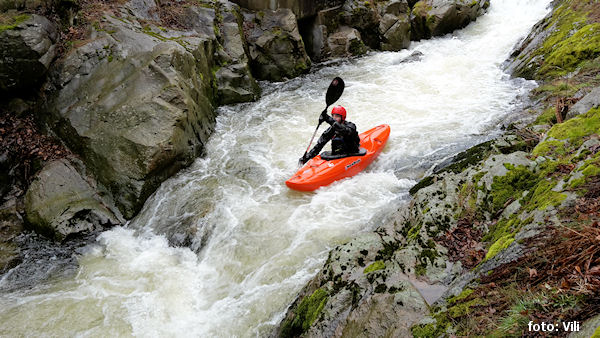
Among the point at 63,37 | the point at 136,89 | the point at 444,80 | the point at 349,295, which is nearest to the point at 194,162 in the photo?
the point at 136,89

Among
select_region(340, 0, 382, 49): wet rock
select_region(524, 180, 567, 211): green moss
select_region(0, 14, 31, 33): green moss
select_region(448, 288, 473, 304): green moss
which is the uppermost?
select_region(0, 14, 31, 33): green moss

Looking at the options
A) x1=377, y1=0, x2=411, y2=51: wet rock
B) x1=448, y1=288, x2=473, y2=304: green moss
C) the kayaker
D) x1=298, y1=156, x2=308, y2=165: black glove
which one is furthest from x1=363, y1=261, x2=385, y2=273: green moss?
x1=377, y1=0, x2=411, y2=51: wet rock

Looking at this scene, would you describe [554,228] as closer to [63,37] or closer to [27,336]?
[27,336]

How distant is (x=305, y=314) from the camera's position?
139 inches

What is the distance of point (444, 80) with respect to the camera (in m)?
11.0

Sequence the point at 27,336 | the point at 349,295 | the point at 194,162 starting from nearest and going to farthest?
the point at 349,295, the point at 27,336, the point at 194,162

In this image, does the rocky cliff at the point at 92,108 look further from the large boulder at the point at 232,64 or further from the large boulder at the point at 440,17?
the large boulder at the point at 440,17

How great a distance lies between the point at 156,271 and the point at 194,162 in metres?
2.92

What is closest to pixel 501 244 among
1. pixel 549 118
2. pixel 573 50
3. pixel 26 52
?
pixel 549 118

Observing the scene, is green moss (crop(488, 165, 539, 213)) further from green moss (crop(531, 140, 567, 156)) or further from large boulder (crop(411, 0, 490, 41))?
large boulder (crop(411, 0, 490, 41))

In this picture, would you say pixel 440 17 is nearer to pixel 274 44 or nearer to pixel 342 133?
pixel 274 44

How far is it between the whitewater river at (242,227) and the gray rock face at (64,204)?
1.28 ft

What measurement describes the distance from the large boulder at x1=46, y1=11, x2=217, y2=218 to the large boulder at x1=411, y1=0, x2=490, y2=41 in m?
10.7

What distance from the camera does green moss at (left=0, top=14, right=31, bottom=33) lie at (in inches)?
256
